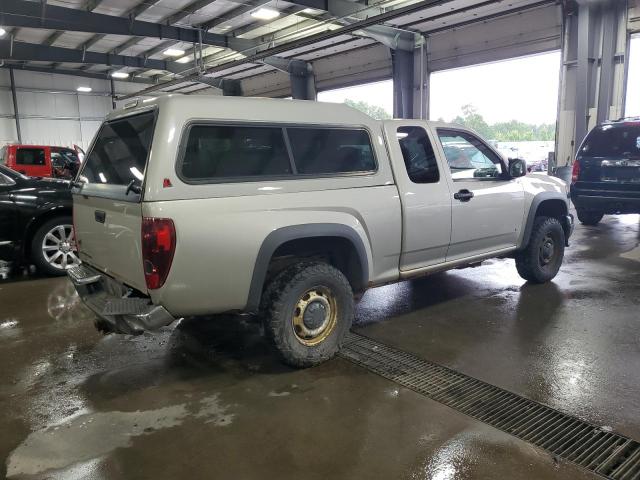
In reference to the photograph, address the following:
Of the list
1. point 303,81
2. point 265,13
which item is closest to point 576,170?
point 265,13

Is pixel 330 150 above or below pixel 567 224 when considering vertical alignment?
above

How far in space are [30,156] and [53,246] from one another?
887 cm

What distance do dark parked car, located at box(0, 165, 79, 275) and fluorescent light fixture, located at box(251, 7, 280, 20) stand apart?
7.75 m

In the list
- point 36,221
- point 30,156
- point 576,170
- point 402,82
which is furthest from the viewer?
point 402,82

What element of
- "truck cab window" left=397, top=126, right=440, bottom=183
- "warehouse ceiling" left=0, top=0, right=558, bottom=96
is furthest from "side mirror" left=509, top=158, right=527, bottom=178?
"warehouse ceiling" left=0, top=0, right=558, bottom=96

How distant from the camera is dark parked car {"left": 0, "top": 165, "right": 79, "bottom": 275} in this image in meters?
5.91

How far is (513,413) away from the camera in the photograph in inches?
115

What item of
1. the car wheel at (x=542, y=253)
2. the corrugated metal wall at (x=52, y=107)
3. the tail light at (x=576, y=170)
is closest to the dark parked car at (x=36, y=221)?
the car wheel at (x=542, y=253)

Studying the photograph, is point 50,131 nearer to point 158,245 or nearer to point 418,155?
point 418,155

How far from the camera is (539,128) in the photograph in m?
14.1

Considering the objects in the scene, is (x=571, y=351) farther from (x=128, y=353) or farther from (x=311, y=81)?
(x=311, y=81)

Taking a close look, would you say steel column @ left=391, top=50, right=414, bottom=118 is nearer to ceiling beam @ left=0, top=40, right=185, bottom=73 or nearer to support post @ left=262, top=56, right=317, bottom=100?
support post @ left=262, top=56, right=317, bottom=100

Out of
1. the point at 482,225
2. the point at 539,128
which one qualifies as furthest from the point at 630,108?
the point at 482,225

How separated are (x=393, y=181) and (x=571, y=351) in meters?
1.96
